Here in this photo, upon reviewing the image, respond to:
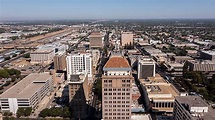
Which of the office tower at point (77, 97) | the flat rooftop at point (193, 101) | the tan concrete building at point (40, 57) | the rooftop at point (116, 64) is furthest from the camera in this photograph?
the tan concrete building at point (40, 57)

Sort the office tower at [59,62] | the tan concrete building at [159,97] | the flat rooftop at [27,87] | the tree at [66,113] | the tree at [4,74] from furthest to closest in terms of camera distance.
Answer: the office tower at [59,62], the tree at [4,74], the flat rooftop at [27,87], the tan concrete building at [159,97], the tree at [66,113]

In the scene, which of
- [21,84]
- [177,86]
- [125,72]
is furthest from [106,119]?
[177,86]

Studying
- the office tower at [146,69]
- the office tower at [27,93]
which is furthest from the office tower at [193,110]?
the office tower at [27,93]

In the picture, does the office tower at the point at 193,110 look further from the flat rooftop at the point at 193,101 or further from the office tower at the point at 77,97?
the office tower at the point at 77,97

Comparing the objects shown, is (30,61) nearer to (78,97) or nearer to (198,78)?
(78,97)

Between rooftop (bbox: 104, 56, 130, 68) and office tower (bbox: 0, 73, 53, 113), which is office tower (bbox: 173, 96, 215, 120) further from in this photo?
office tower (bbox: 0, 73, 53, 113)

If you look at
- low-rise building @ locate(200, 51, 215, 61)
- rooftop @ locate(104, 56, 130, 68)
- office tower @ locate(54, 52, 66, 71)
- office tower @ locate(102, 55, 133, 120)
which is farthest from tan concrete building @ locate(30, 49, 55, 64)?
rooftop @ locate(104, 56, 130, 68)
